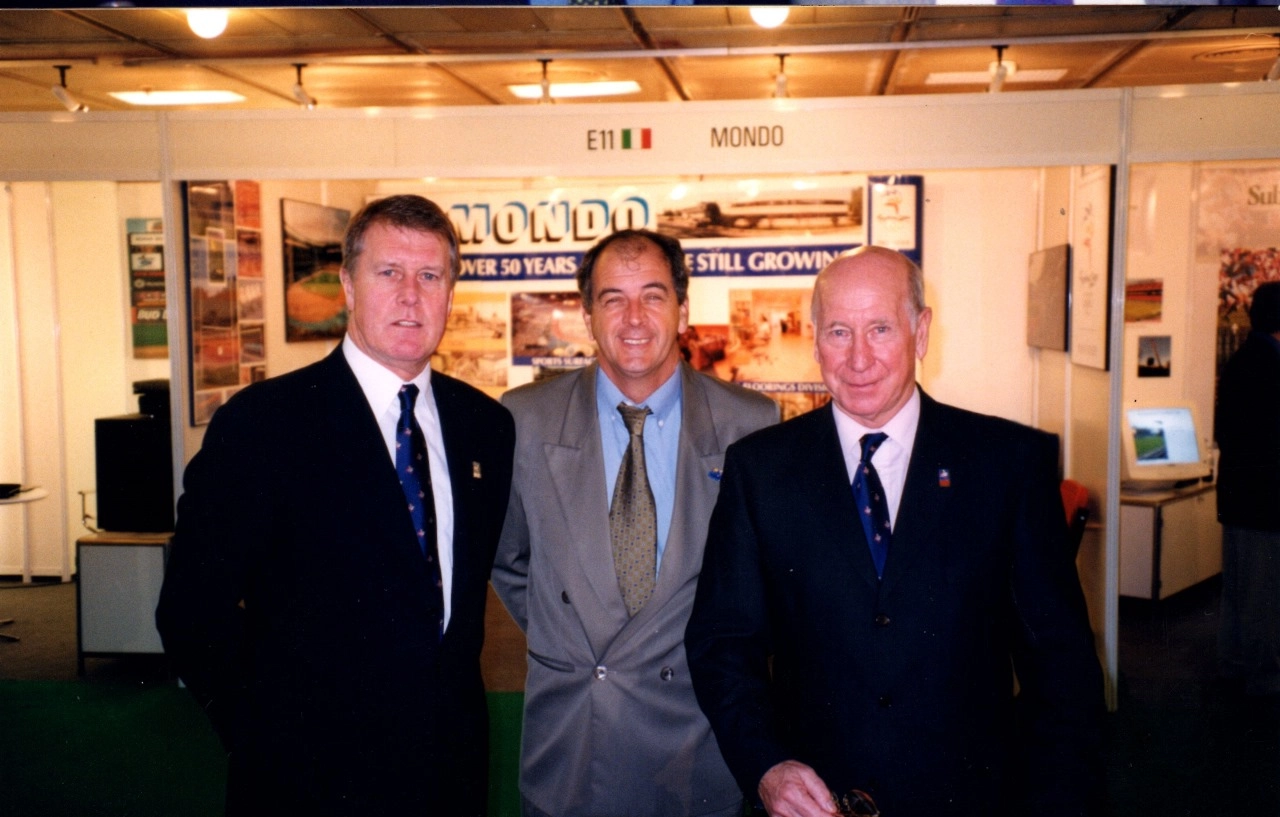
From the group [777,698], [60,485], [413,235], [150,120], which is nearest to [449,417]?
[413,235]

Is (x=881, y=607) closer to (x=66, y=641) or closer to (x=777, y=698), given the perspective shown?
(x=777, y=698)

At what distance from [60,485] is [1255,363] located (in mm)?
8602

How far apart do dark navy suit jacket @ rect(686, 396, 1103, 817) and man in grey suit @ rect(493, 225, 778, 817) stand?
0.42 metres

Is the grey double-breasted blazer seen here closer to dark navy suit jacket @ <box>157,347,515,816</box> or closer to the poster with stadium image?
dark navy suit jacket @ <box>157,347,515,816</box>

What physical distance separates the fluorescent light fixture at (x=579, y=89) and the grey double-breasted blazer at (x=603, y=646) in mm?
5318

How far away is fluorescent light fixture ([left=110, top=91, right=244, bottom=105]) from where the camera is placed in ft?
25.3

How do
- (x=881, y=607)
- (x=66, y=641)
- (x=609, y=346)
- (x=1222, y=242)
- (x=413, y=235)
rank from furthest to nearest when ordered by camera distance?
(x=1222, y=242) → (x=66, y=641) → (x=609, y=346) → (x=413, y=235) → (x=881, y=607)

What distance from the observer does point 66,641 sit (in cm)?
668

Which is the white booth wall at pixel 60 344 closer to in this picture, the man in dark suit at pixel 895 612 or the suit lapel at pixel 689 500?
the suit lapel at pixel 689 500

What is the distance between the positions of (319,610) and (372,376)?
1.71 feet

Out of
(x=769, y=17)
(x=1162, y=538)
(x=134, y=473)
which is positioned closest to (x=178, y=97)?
(x=134, y=473)

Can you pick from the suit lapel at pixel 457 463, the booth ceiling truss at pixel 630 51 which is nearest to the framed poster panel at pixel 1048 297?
the booth ceiling truss at pixel 630 51

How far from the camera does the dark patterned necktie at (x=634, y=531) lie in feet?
7.91

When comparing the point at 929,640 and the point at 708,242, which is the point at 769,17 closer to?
the point at 708,242
